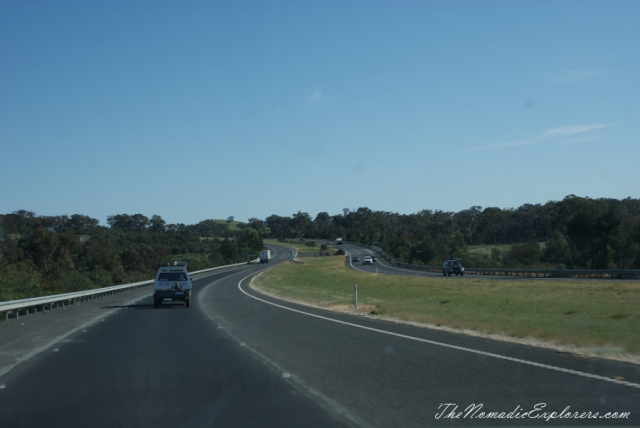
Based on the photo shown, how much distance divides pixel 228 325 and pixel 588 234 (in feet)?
210

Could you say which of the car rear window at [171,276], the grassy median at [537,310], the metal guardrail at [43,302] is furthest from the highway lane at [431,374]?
the car rear window at [171,276]

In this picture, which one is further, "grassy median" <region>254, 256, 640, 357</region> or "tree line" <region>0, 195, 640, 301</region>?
"tree line" <region>0, 195, 640, 301</region>

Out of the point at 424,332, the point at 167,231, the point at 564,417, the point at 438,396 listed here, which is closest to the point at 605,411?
the point at 564,417

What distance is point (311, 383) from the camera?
9.65 meters

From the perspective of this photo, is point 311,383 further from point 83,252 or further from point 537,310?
point 83,252

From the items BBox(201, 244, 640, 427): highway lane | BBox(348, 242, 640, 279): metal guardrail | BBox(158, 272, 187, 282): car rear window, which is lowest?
BBox(348, 242, 640, 279): metal guardrail

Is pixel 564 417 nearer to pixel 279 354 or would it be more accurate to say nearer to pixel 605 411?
pixel 605 411

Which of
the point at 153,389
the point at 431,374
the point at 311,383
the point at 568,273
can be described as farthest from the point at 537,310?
the point at 568,273

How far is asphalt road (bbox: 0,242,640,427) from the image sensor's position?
7.53m

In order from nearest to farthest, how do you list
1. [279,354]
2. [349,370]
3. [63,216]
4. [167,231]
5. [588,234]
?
[349,370] < [279,354] < [588,234] < [63,216] < [167,231]

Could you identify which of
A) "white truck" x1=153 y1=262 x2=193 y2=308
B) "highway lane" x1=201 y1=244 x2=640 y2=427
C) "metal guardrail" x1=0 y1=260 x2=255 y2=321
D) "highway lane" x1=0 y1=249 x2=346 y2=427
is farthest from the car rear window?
"highway lane" x1=201 y1=244 x2=640 y2=427

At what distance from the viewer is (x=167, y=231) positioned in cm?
19688

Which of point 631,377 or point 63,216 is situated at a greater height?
point 63,216

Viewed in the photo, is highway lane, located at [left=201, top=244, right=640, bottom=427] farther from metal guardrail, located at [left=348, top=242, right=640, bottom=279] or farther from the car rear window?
metal guardrail, located at [left=348, top=242, right=640, bottom=279]
